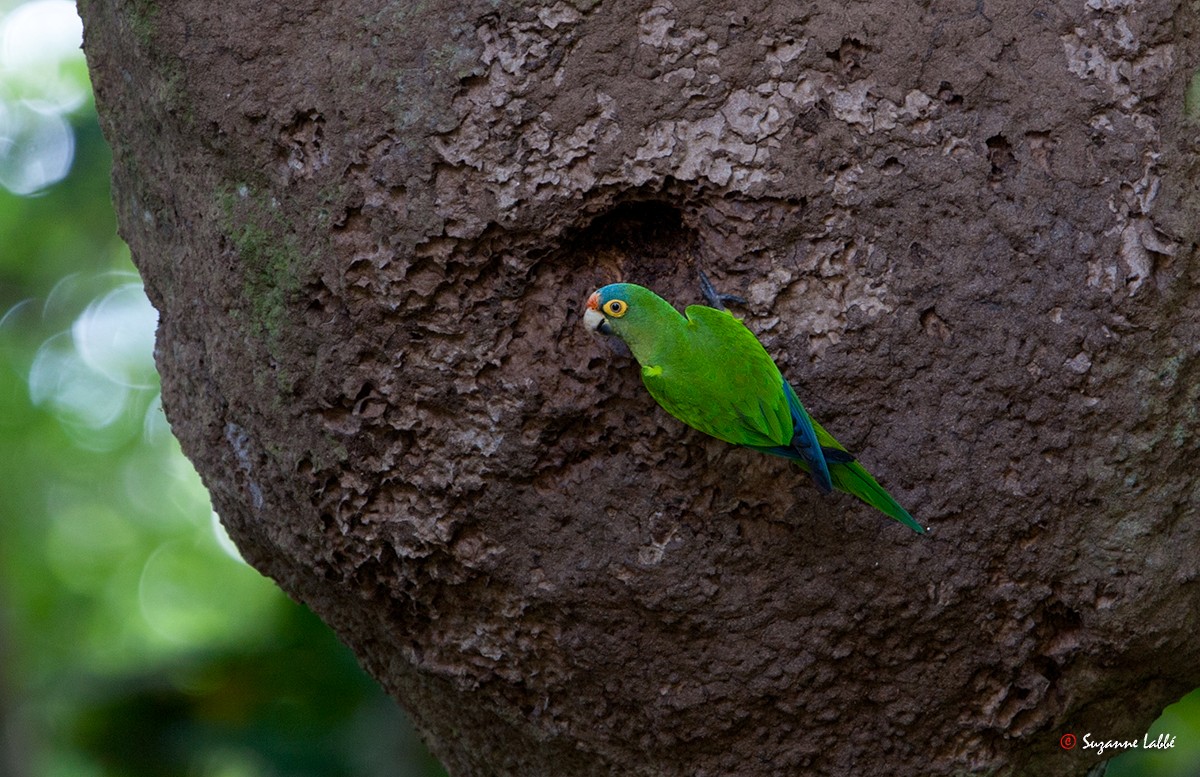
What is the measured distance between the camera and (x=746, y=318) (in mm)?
1969

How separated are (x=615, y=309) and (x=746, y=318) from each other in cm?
28

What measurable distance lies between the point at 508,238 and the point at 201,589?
6374 millimetres

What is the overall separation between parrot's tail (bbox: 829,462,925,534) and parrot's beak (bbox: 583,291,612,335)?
1.72 feet

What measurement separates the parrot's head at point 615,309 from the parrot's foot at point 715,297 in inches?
5.5

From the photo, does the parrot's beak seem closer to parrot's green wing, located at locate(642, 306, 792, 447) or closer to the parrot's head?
the parrot's head

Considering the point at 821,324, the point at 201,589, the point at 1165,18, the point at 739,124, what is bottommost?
the point at 201,589

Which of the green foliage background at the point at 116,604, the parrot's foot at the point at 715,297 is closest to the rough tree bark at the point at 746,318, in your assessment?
the parrot's foot at the point at 715,297

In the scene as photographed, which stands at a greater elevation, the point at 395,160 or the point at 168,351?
the point at 395,160

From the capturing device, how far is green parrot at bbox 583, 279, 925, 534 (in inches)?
73.8

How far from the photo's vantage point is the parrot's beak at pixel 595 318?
192 cm

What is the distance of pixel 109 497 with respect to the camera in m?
7.51

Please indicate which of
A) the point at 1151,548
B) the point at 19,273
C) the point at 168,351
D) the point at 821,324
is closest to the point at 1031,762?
the point at 1151,548

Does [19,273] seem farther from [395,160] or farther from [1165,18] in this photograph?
[1165,18]

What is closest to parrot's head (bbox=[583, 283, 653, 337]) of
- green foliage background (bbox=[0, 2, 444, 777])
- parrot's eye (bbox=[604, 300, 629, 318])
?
parrot's eye (bbox=[604, 300, 629, 318])
